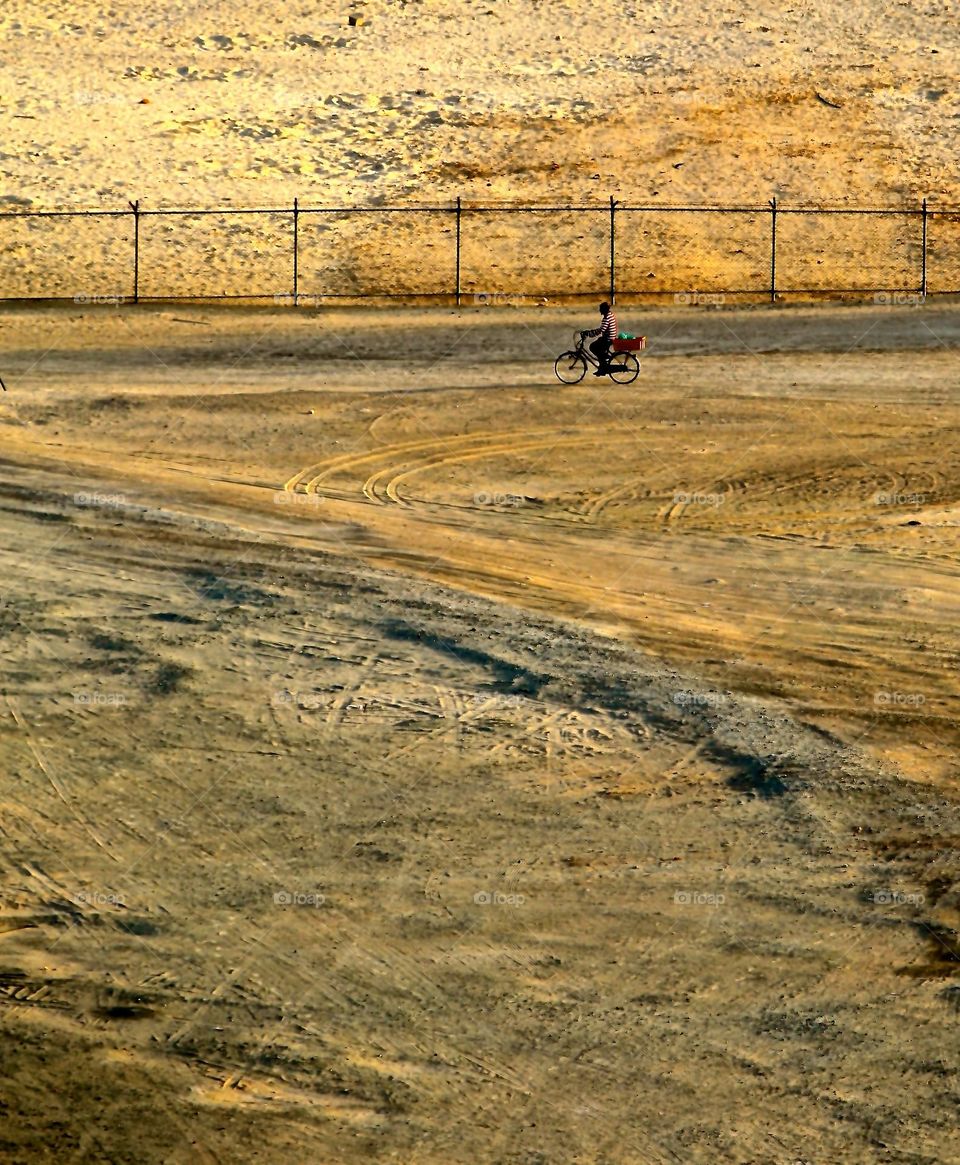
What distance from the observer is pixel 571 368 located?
30.3 m

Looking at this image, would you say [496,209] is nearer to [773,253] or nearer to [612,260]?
[612,260]

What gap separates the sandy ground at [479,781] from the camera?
13.3 meters

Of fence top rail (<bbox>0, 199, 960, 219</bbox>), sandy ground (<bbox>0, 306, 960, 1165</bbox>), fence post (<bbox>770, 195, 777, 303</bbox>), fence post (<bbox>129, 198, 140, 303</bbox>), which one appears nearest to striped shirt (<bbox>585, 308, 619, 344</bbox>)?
sandy ground (<bbox>0, 306, 960, 1165</bbox>)

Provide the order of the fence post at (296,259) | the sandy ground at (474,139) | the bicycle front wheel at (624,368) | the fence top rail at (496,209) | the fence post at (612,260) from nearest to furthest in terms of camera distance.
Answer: the bicycle front wheel at (624,368)
the fence post at (296,259)
the fence post at (612,260)
the sandy ground at (474,139)
the fence top rail at (496,209)

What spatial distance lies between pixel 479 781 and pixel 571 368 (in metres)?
14.2

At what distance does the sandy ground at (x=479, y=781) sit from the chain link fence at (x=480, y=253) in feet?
32.3

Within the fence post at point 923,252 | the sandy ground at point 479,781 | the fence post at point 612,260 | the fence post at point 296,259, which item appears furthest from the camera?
the fence post at point 923,252

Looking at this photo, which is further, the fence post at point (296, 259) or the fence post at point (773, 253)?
the fence post at point (773, 253)

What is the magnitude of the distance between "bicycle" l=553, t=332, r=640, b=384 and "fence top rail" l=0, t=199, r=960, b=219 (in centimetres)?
922

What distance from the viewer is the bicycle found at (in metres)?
30.2

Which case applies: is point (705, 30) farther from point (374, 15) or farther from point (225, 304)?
point (225, 304)

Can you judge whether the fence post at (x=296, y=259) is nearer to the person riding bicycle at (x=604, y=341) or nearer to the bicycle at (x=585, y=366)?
the bicycle at (x=585, y=366)

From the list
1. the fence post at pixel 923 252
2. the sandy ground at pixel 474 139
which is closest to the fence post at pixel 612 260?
the sandy ground at pixel 474 139

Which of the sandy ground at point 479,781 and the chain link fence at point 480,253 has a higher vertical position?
the chain link fence at point 480,253
